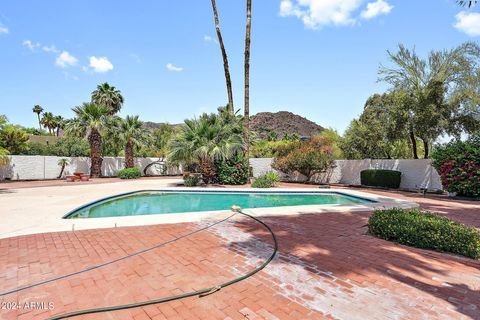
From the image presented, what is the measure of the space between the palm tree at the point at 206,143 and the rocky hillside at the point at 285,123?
6404cm

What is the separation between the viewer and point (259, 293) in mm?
3219

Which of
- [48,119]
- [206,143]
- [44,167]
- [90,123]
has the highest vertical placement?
[48,119]

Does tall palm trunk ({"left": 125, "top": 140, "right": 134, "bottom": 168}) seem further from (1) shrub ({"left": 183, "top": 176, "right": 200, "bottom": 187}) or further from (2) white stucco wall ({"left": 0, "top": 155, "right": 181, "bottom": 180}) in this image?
(1) shrub ({"left": 183, "top": 176, "right": 200, "bottom": 187})

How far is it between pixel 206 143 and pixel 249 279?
12.7 meters

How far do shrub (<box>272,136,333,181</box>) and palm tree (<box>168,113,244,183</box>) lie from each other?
468 cm

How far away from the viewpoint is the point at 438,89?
14.1 meters

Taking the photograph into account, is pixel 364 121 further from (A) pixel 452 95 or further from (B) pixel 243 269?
(B) pixel 243 269

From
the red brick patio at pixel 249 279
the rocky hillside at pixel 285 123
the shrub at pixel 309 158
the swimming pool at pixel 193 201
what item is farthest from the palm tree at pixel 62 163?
the rocky hillside at pixel 285 123

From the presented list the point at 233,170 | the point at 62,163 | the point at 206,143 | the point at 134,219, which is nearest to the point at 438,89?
the point at 233,170

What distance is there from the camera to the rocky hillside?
81312 mm

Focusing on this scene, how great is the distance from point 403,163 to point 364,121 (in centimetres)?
556

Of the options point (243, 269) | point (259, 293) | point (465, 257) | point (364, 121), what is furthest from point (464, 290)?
point (364, 121)

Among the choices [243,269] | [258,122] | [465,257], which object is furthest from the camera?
[258,122]

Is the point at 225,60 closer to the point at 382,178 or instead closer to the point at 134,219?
the point at 382,178
